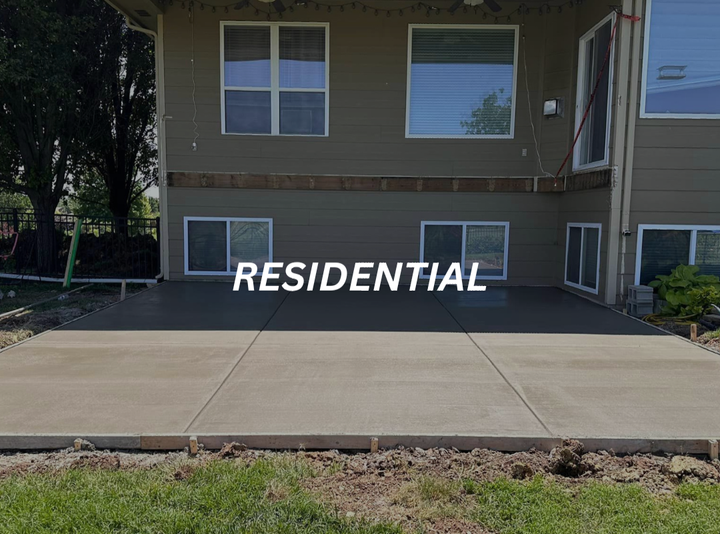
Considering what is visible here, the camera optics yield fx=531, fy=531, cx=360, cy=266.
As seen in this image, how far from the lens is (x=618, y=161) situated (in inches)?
283

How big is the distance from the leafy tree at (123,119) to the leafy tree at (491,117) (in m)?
7.43

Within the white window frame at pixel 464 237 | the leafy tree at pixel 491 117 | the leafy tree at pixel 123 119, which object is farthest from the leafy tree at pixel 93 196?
the leafy tree at pixel 491 117

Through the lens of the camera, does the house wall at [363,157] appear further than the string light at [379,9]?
Yes

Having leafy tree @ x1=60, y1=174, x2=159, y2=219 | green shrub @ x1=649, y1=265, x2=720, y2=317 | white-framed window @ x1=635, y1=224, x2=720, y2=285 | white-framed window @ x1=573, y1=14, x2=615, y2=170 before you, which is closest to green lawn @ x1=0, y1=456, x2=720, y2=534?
green shrub @ x1=649, y1=265, x2=720, y2=317

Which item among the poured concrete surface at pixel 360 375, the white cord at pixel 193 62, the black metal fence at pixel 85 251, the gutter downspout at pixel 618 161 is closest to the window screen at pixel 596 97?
the gutter downspout at pixel 618 161

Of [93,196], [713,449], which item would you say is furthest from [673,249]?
[93,196]

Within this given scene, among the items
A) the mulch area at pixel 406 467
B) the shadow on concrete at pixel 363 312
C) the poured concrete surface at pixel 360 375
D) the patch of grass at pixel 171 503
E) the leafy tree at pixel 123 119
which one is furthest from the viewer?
the leafy tree at pixel 123 119

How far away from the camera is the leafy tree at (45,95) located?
31.4ft

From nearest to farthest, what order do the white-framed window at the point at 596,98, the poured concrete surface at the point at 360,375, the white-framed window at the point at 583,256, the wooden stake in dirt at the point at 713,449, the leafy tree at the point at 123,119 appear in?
the wooden stake in dirt at the point at 713,449 → the poured concrete surface at the point at 360,375 → the white-framed window at the point at 596,98 → the white-framed window at the point at 583,256 → the leafy tree at the point at 123,119

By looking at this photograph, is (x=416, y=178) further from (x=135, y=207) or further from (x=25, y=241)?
(x=135, y=207)

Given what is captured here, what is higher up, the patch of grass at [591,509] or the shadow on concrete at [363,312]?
the patch of grass at [591,509]

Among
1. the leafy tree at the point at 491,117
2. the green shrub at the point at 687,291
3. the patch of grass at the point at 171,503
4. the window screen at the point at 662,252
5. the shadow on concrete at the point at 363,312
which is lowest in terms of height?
the shadow on concrete at the point at 363,312

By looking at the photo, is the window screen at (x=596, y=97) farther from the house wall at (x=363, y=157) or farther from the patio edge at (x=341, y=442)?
the patio edge at (x=341, y=442)

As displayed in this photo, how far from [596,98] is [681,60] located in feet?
3.92
